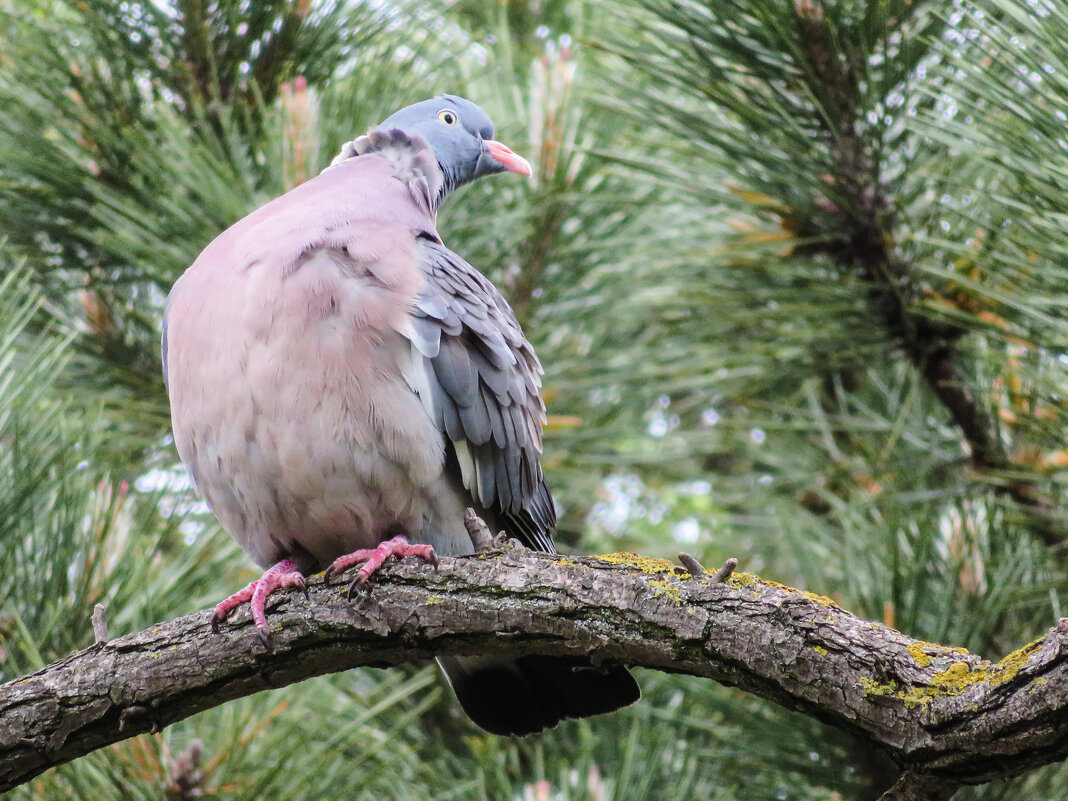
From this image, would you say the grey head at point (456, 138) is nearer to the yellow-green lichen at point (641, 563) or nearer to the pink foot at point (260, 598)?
the pink foot at point (260, 598)

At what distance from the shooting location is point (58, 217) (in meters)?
3.68

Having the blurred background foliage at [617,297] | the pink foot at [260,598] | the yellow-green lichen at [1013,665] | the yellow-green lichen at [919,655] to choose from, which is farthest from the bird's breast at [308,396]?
the yellow-green lichen at [1013,665]

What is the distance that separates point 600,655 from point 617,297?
2151mm

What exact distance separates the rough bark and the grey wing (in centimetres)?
57

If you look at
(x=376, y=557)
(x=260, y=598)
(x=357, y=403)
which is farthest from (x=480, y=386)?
(x=260, y=598)

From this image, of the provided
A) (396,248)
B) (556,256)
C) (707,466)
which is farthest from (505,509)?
(707,466)

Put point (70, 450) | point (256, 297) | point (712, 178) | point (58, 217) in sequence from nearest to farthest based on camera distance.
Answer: point (256, 297), point (70, 450), point (712, 178), point (58, 217)

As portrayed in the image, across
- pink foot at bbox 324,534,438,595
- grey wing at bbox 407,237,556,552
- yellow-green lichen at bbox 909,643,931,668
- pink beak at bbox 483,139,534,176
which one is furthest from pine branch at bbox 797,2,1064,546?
pink foot at bbox 324,534,438,595

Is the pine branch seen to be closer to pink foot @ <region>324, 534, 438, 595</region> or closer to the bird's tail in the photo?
the bird's tail

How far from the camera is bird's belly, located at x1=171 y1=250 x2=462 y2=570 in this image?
251cm

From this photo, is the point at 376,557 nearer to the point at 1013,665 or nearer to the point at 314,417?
the point at 314,417

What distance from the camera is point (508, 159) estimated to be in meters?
3.45

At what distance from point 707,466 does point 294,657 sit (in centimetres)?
387

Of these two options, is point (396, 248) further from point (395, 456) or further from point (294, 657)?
point (294, 657)
